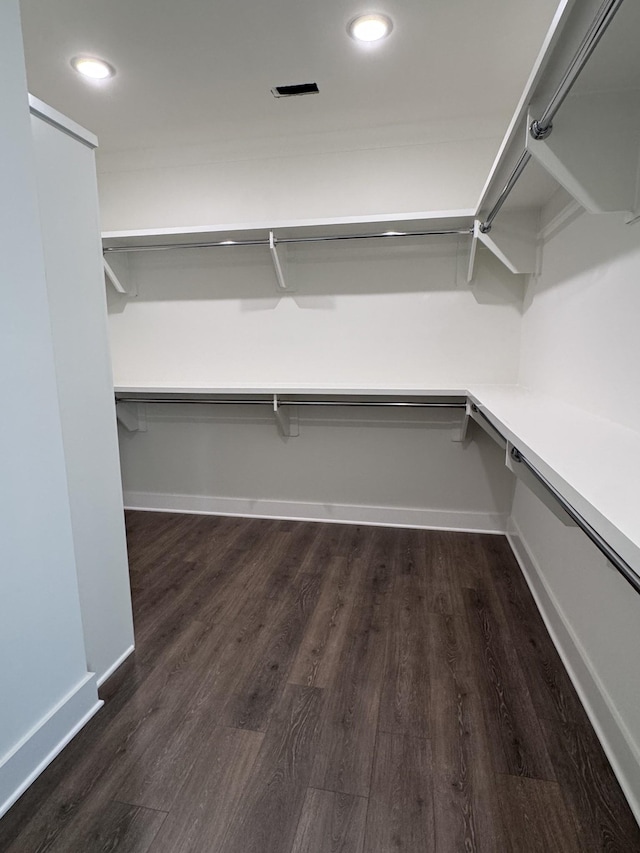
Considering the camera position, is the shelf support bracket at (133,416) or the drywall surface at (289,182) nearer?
the drywall surface at (289,182)

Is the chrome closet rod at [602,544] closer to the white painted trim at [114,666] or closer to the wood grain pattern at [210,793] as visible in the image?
the wood grain pattern at [210,793]

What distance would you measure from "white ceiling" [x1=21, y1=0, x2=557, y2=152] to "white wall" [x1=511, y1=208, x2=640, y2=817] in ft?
2.66

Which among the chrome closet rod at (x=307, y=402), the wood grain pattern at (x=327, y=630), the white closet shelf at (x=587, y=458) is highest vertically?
the white closet shelf at (x=587, y=458)

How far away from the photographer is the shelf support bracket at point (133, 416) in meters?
3.10

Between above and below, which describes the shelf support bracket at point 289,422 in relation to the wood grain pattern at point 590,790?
above

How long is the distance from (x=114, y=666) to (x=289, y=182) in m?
2.68

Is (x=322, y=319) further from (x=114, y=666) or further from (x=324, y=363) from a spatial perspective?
(x=114, y=666)

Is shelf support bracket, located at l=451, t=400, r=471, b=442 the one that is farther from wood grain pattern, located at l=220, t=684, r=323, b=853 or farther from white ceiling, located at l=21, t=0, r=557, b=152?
wood grain pattern, located at l=220, t=684, r=323, b=853

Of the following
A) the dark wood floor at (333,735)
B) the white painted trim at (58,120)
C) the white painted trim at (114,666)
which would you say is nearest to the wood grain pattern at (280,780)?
the dark wood floor at (333,735)

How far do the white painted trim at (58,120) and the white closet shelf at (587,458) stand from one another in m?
1.59

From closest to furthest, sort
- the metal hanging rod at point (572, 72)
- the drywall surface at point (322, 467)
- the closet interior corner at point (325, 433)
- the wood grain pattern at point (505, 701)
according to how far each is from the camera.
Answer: the metal hanging rod at point (572, 72) → the closet interior corner at point (325, 433) → the wood grain pattern at point (505, 701) → the drywall surface at point (322, 467)

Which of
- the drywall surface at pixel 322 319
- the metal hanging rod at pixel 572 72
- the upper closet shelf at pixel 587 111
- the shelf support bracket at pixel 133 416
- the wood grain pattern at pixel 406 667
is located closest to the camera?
the metal hanging rod at pixel 572 72

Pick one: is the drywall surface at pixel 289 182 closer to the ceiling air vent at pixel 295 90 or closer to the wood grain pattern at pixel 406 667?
the ceiling air vent at pixel 295 90

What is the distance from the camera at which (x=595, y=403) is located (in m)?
1.56
